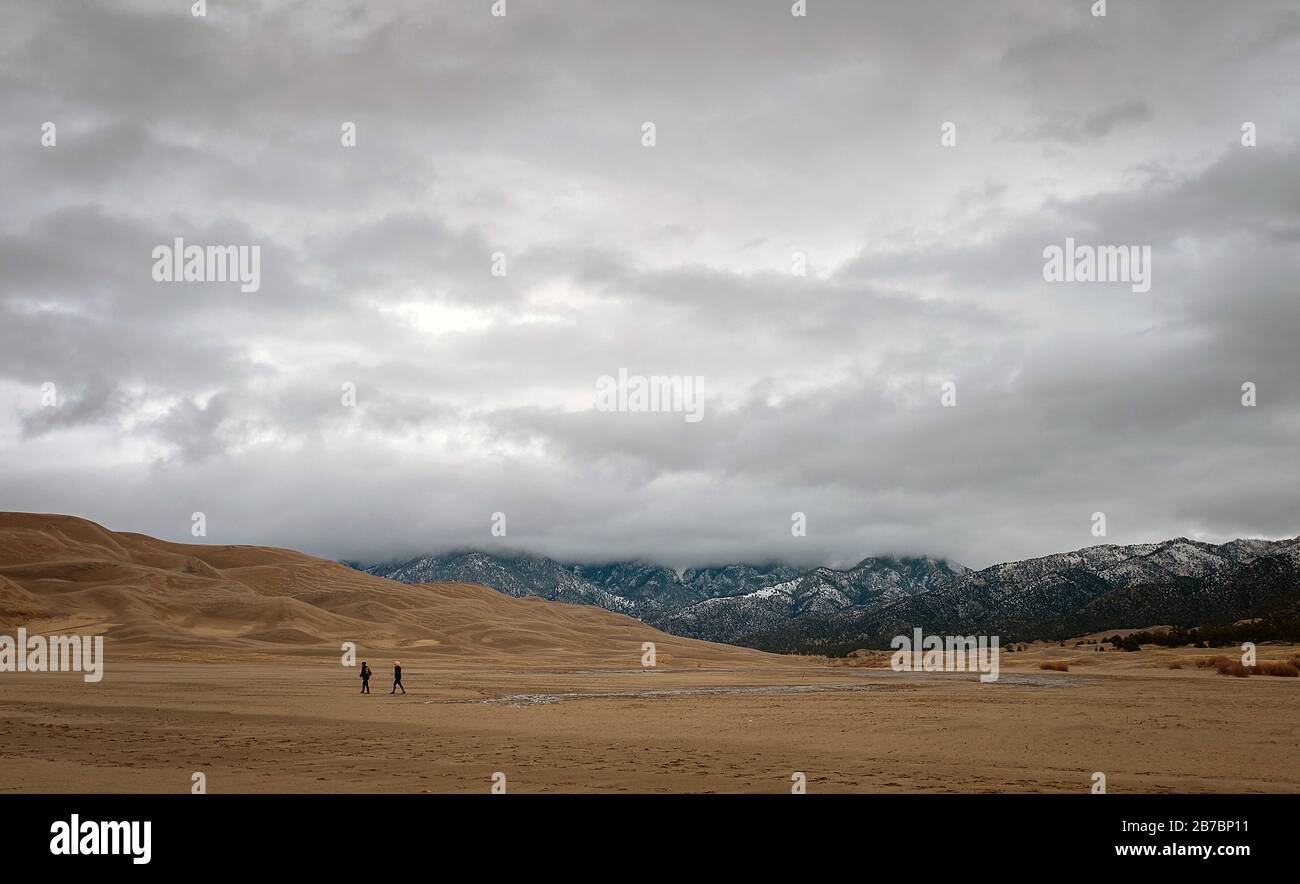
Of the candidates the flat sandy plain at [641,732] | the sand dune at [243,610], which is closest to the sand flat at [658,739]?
the flat sandy plain at [641,732]

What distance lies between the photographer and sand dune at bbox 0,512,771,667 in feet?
313

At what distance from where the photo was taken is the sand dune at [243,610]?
3752 inches

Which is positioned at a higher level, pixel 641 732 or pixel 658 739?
pixel 658 739

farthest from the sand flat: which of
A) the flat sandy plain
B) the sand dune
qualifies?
the sand dune

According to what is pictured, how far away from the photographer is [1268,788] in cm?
1527

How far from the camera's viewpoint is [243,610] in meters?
116

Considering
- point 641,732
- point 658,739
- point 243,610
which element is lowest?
point 243,610
